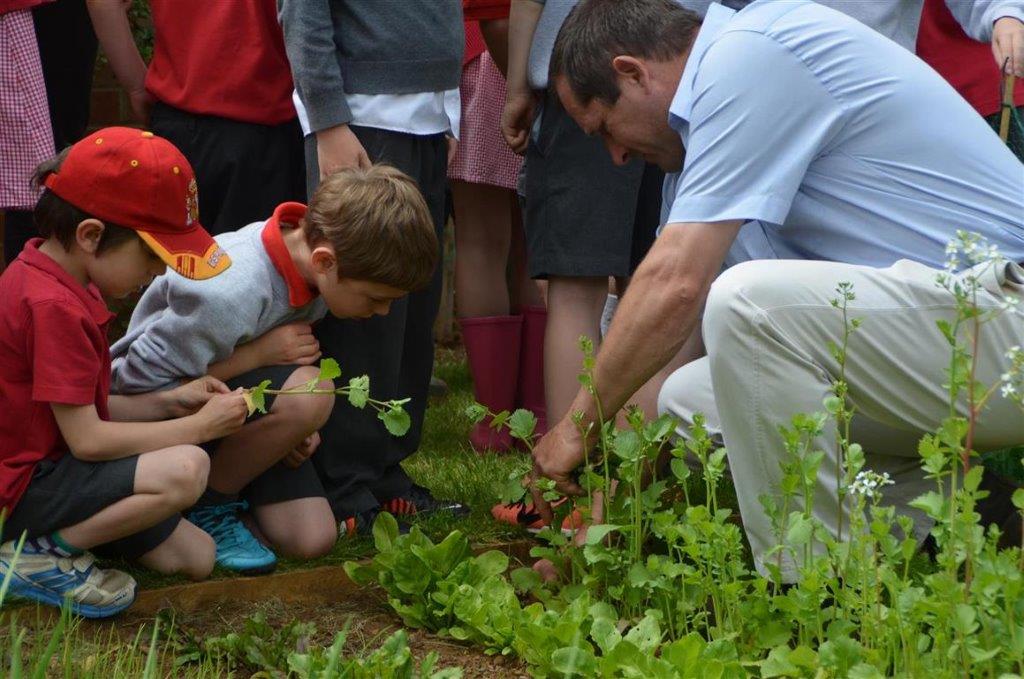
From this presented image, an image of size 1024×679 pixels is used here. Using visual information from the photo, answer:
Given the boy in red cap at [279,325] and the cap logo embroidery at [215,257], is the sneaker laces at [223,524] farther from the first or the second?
the cap logo embroidery at [215,257]

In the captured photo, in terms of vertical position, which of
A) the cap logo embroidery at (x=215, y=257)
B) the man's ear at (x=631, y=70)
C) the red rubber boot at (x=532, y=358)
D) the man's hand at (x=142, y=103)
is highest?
the man's ear at (x=631, y=70)

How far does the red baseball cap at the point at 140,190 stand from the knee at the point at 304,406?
14.2 inches

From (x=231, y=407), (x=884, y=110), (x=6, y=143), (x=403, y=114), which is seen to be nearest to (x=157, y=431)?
(x=231, y=407)

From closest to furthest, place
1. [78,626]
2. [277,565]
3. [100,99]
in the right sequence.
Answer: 1. [78,626]
2. [277,565]
3. [100,99]

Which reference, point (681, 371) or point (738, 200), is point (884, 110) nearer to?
point (738, 200)

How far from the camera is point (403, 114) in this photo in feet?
10.5

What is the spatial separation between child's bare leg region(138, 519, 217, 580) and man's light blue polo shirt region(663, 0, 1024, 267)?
1131 mm

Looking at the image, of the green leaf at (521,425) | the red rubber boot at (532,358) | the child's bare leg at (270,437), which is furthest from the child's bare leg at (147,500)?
the red rubber boot at (532,358)

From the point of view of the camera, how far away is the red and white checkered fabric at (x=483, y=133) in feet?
13.7

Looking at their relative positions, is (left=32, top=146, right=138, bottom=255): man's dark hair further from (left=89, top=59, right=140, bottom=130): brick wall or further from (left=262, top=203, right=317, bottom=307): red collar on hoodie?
(left=89, top=59, right=140, bottom=130): brick wall

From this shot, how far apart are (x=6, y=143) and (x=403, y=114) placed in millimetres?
1028

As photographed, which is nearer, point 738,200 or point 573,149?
point 738,200

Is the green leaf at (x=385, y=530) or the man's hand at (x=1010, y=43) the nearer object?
the green leaf at (x=385, y=530)

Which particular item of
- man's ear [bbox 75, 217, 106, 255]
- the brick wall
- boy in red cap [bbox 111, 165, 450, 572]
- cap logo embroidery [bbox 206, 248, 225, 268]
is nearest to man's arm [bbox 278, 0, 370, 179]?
boy in red cap [bbox 111, 165, 450, 572]
